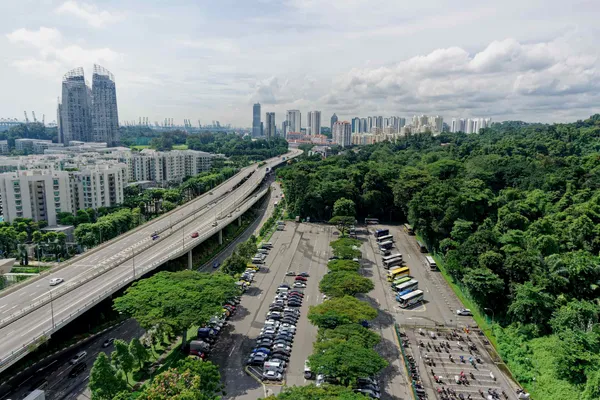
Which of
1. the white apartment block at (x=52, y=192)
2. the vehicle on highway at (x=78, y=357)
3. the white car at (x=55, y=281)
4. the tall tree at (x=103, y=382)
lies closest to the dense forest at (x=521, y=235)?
the tall tree at (x=103, y=382)

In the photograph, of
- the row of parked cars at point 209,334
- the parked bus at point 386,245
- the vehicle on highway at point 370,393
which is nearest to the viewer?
the vehicle on highway at point 370,393

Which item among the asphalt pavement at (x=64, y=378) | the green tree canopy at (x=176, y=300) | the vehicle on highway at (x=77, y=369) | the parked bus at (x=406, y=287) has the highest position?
the green tree canopy at (x=176, y=300)

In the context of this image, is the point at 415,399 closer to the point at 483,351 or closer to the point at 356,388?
the point at 356,388

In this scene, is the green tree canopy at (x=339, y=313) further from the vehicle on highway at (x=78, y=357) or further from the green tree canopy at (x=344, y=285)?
the vehicle on highway at (x=78, y=357)

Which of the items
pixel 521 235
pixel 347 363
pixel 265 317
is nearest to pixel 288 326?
pixel 265 317

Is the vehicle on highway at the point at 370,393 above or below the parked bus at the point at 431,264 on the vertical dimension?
below

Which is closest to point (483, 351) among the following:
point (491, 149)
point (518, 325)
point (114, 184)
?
point (518, 325)
